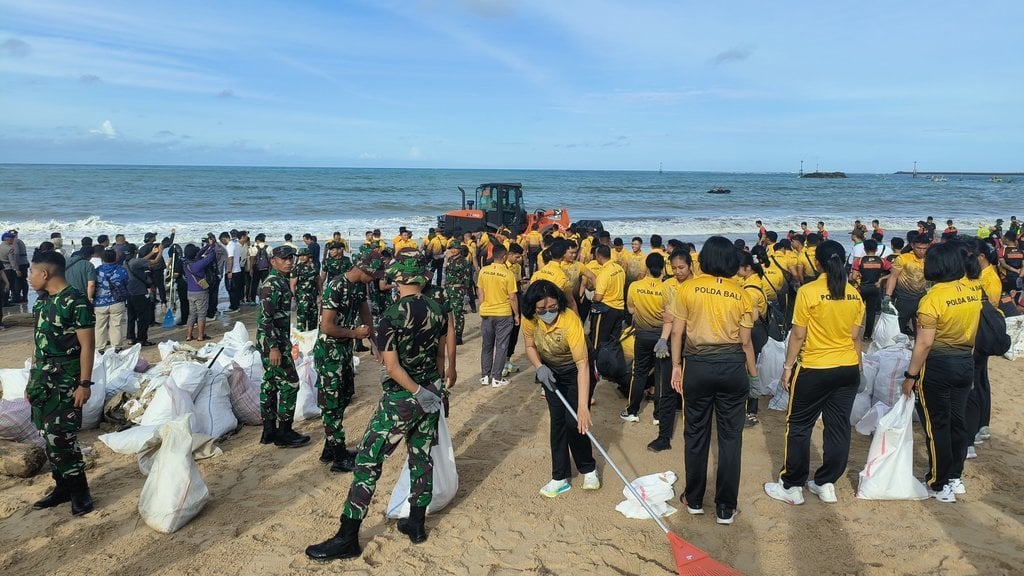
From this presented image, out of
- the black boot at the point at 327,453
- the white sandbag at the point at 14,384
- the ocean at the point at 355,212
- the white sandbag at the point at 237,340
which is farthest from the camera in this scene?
the ocean at the point at 355,212

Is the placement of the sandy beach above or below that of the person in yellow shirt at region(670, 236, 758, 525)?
below

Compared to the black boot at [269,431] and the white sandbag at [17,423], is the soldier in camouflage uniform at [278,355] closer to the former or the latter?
the black boot at [269,431]

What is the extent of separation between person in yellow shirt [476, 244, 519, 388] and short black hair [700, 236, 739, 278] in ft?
10.3

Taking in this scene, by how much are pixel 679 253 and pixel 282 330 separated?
3.26m

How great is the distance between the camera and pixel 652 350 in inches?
224

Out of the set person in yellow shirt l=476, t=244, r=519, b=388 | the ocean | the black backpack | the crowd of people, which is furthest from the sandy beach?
the ocean

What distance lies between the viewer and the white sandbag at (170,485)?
12.3 ft

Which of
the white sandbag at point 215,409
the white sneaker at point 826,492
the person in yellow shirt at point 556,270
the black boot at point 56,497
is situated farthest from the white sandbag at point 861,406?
the black boot at point 56,497

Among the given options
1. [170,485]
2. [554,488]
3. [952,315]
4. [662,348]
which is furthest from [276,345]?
[952,315]

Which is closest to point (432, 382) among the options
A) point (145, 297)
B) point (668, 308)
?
point (668, 308)

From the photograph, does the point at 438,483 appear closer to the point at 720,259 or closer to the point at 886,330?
the point at 720,259

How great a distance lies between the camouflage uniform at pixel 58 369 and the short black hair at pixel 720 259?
3.96 metres

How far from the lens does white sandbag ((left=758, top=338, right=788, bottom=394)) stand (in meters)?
6.22

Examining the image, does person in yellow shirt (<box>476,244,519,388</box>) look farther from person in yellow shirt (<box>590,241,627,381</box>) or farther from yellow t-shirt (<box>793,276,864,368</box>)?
yellow t-shirt (<box>793,276,864,368</box>)
